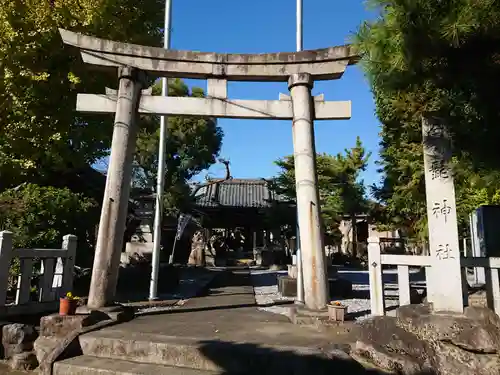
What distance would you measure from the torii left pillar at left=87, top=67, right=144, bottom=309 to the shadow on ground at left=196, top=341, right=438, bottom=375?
107 inches

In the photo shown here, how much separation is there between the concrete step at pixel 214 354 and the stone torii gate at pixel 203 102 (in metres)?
1.52

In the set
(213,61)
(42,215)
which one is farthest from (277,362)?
(42,215)

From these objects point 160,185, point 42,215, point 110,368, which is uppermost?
point 160,185

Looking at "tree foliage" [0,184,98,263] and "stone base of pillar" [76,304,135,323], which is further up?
"tree foliage" [0,184,98,263]

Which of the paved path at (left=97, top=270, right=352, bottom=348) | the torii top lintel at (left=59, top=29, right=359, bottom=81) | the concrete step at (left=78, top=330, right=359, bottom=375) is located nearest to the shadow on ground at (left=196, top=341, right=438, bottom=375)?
the concrete step at (left=78, top=330, right=359, bottom=375)

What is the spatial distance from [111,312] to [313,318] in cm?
331

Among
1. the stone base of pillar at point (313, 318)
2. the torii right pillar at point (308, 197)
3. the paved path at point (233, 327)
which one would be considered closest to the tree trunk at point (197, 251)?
the paved path at point (233, 327)

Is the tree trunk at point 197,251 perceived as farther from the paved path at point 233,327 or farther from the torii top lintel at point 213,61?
the torii top lintel at point 213,61

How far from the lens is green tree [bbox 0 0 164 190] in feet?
30.6

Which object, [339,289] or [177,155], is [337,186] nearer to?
[177,155]

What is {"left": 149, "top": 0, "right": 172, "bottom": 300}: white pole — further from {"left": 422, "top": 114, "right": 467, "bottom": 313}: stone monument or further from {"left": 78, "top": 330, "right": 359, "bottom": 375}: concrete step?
{"left": 422, "top": 114, "right": 467, "bottom": 313}: stone monument

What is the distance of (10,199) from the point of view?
8.68 m

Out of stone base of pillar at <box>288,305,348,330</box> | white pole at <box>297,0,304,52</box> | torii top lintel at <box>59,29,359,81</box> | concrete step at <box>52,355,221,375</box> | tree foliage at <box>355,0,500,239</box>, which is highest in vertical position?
white pole at <box>297,0,304,52</box>

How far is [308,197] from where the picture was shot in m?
6.54
